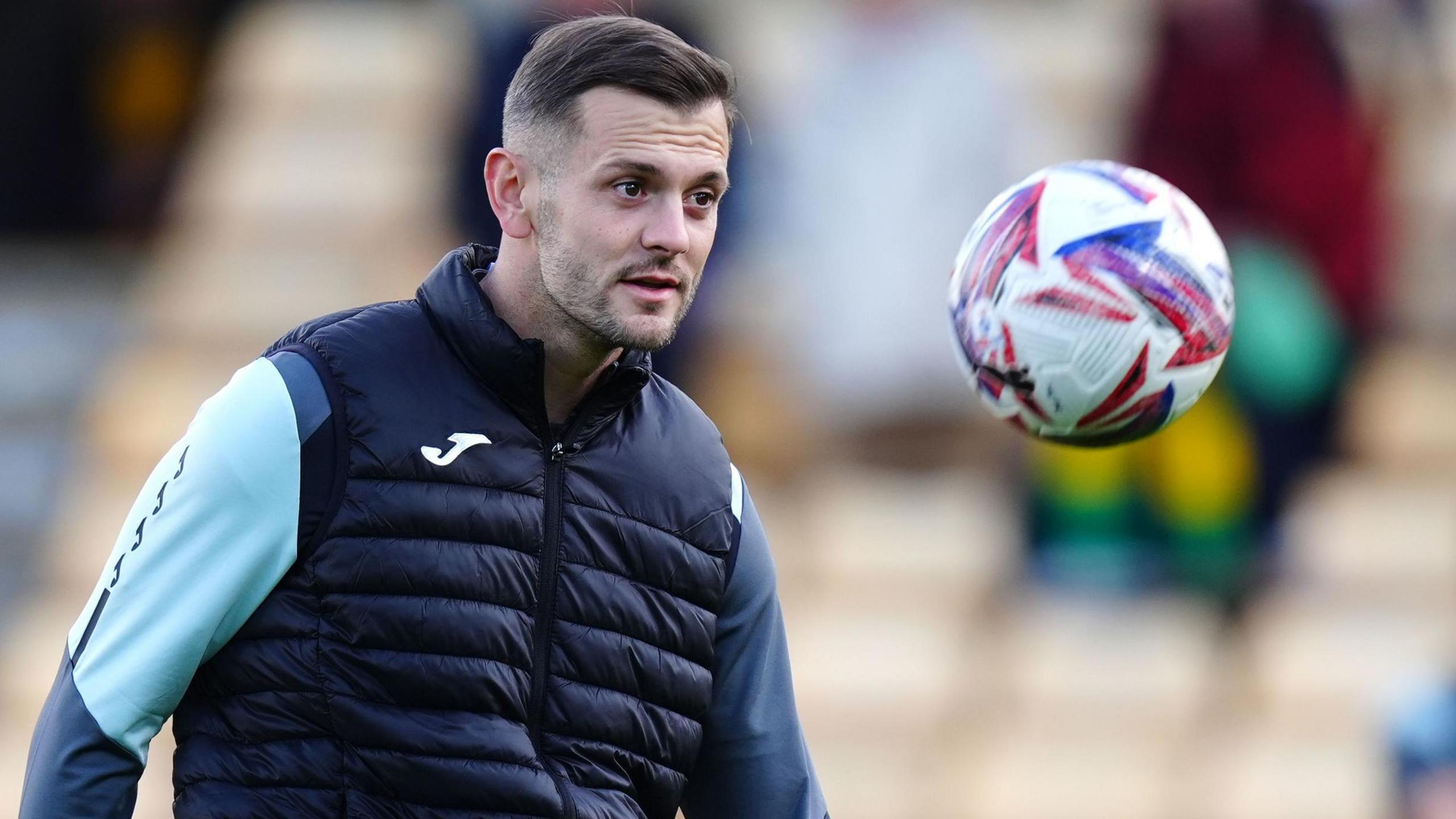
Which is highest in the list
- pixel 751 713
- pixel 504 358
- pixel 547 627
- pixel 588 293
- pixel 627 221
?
pixel 627 221

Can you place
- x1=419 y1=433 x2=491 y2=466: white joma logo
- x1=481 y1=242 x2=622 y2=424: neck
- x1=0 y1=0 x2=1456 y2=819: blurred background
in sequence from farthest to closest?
x1=0 y1=0 x2=1456 y2=819: blurred background, x1=481 y1=242 x2=622 y2=424: neck, x1=419 y1=433 x2=491 y2=466: white joma logo

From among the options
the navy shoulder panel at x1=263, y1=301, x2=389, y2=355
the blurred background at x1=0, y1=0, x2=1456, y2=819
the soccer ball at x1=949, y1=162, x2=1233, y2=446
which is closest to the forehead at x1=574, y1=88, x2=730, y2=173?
the navy shoulder panel at x1=263, y1=301, x2=389, y2=355

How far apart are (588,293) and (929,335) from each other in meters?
4.61

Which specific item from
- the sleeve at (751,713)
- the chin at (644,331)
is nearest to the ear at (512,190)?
the chin at (644,331)

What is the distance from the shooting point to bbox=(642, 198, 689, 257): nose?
10.6 ft

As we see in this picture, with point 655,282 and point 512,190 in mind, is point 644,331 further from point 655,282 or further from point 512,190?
point 512,190

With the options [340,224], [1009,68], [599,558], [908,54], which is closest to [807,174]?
[908,54]

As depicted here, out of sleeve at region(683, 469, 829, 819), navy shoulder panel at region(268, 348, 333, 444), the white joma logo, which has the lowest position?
sleeve at region(683, 469, 829, 819)

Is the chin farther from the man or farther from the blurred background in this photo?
the blurred background

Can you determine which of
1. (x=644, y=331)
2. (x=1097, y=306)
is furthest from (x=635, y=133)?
(x=1097, y=306)

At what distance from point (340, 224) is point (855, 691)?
3.29 meters

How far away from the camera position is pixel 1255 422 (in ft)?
25.1

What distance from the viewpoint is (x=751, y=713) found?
3527mm

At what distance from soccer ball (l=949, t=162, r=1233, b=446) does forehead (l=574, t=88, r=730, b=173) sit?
0.63 m
